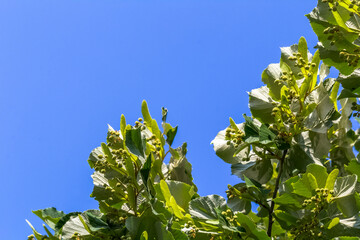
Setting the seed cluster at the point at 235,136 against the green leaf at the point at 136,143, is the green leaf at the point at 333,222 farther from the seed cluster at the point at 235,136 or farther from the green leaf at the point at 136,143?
the green leaf at the point at 136,143

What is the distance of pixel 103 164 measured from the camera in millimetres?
3131

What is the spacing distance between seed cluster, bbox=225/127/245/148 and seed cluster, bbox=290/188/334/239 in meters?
0.63

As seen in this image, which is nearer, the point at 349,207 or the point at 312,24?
the point at 349,207

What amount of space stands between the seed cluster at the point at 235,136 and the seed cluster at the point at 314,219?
24.8 inches

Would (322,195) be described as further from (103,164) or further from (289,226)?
(103,164)

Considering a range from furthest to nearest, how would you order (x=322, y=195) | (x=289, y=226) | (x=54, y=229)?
(x=54, y=229)
(x=289, y=226)
(x=322, y=195)

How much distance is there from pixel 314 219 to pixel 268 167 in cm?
70

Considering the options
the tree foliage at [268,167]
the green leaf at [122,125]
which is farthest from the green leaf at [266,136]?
the green leaf at [122,125]

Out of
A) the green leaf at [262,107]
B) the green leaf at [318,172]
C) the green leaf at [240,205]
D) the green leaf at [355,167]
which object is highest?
the green leaf at [262,107]

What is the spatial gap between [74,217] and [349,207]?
5.34ft

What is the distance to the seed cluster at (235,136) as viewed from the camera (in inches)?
128

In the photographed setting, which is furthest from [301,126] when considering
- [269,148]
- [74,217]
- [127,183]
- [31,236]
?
[31,236]

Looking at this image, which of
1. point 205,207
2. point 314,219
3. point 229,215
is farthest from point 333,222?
point 205,207

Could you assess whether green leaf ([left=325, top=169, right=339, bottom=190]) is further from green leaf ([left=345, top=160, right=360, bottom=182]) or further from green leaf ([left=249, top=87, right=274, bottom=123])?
green leaf ([left=249, top=87, right=274, bottom=123])
